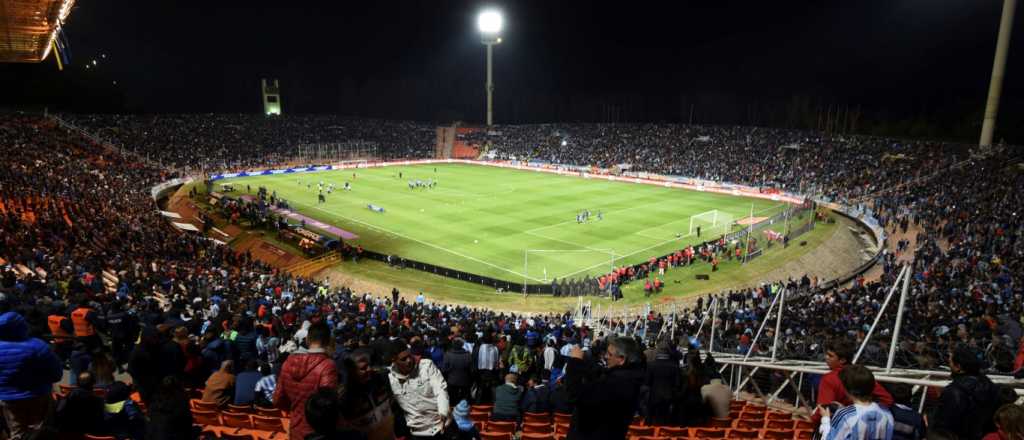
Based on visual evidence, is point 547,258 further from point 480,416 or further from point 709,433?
point 709,433

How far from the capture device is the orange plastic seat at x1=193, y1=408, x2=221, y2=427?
747 centimetres

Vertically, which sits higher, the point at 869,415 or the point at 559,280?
the point at 869,415

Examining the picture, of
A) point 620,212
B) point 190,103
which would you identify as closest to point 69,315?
point 620,212

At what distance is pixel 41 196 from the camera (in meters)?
31.0

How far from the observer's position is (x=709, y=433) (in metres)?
7.68

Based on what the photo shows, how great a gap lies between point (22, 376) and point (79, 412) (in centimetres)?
61

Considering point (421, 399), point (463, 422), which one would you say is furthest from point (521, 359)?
point (421, 399)

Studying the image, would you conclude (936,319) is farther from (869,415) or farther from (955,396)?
(869,415)

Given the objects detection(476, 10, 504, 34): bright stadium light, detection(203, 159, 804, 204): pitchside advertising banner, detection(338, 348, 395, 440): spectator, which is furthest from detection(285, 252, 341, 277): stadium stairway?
detection(476, 10, 504, 34): bright stadium light

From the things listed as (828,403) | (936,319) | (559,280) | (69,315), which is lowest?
(559,280)

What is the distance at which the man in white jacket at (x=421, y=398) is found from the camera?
218 inches

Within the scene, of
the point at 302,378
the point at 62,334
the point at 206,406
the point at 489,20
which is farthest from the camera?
the point at 489,20

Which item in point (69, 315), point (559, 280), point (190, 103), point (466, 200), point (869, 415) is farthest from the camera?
point (190, 103)

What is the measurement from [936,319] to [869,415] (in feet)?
50.3
